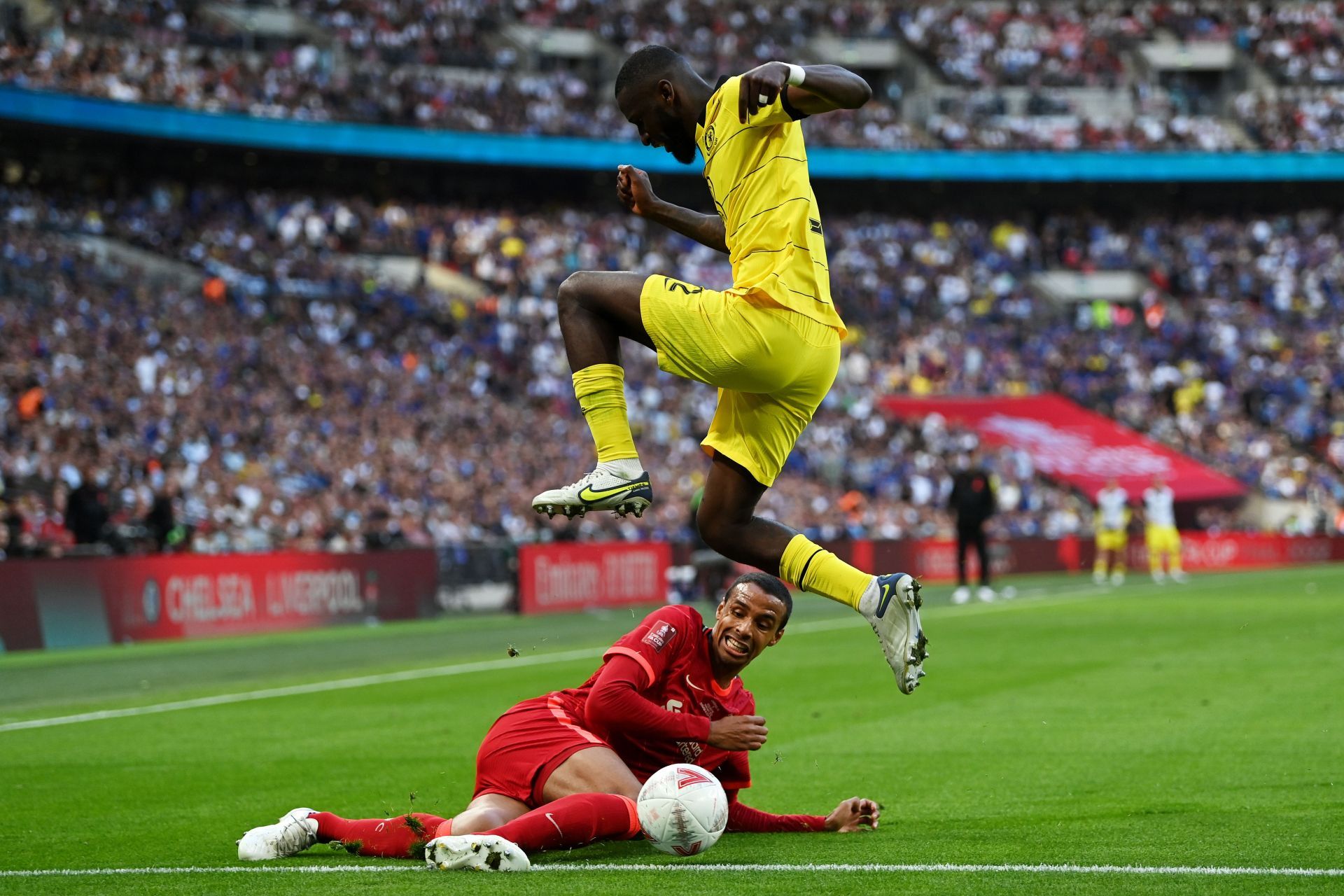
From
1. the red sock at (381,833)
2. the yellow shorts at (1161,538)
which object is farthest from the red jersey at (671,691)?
the yellow shorts at (1161,538)

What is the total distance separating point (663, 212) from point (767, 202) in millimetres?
1028

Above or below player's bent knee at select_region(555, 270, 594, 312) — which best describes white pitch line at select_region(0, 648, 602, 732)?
below

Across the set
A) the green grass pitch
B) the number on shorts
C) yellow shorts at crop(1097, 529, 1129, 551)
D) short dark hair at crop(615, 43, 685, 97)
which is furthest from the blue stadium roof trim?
the number on shorts

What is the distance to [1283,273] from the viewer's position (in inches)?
1918

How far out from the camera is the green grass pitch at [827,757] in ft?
19.1

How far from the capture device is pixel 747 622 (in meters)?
6.38

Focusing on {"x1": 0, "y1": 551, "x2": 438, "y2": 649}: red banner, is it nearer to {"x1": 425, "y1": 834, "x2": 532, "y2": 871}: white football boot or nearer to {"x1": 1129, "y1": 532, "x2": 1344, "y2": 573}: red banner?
{"x1": 425, "y1": 834, "x2": 532, "y2": 871}: white football boot

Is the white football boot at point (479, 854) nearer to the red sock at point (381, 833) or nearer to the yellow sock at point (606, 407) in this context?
the red sock at point (381, 833)

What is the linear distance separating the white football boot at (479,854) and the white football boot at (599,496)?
130 centimetres

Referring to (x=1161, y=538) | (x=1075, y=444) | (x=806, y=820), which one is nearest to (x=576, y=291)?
(x=806, y=820)

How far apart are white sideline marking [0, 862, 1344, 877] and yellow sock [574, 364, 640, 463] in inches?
65.0

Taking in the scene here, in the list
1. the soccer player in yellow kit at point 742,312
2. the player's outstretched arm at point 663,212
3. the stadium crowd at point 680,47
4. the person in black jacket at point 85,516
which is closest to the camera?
the soccer player in yellow kit at point 742,312

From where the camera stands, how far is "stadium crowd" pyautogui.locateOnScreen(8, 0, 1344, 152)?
38.1 m

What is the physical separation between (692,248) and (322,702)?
3126 cm
